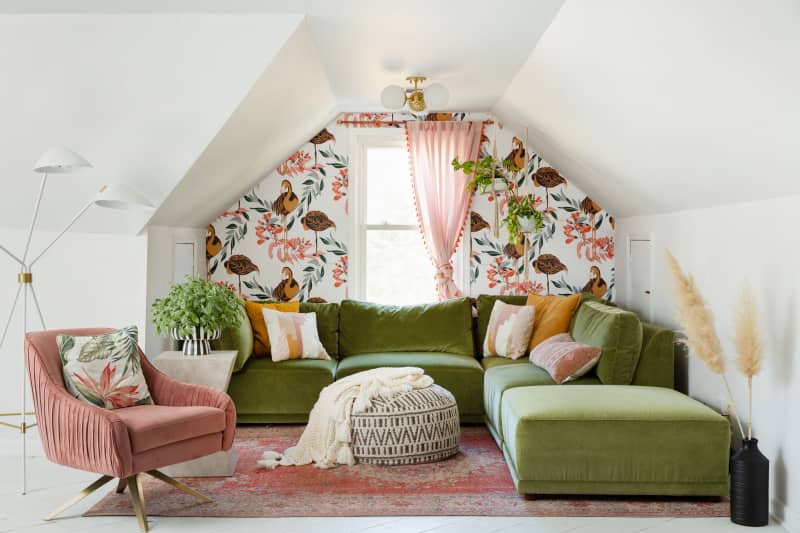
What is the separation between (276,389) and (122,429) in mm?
2061

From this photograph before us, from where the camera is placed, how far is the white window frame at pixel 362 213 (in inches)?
260

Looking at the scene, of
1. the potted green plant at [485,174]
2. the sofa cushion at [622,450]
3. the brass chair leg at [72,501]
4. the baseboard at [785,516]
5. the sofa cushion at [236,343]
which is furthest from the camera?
the potted green plant at [485,174]

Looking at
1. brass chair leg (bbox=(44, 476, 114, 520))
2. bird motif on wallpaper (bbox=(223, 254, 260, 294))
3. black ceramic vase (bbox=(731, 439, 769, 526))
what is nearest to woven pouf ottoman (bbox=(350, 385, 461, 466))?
brass chair leg (bbox=(44, 476, 114, 520))

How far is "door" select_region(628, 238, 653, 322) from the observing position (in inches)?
222

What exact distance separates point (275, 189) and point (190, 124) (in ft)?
6.92

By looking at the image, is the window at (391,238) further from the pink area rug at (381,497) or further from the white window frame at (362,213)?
the pink area rug at (381,497)

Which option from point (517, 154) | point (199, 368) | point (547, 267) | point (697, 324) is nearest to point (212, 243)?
point (199, 368)

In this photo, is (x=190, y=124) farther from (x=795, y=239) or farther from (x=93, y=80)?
(x=795, y=239)

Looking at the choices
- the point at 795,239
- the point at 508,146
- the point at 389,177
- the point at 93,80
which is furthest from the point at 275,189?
the point at 795,239

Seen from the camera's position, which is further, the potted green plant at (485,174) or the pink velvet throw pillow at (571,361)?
the potted green plant at (485,174)

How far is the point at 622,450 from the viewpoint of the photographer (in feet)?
12.5

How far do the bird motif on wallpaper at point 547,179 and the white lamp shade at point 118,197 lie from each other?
344cm

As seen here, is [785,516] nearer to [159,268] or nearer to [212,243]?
[159,268]

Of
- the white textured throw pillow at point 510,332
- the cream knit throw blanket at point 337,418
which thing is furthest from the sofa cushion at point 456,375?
the cream knit throw blanket at point 337,418
